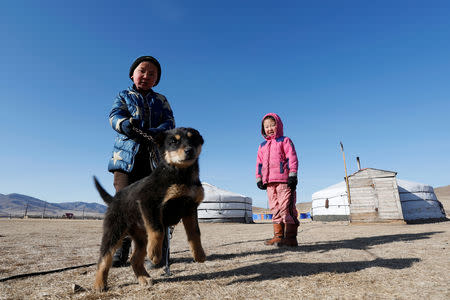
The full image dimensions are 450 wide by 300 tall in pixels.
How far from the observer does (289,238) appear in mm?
5758

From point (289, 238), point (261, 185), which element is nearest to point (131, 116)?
point (261, 185)

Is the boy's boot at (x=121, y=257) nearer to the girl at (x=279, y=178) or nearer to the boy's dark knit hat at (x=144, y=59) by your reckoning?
the boy's dark knit hat at (x=144, y=59)

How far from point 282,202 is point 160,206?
4.13m

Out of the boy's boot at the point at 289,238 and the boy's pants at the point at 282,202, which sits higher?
the boy's pants at the point at 282,202

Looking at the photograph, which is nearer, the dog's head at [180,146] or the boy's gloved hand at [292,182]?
the dog's head at [180,146]

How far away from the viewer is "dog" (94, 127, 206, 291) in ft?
7.63

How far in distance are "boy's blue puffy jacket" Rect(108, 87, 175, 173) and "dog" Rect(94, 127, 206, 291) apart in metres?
0.89

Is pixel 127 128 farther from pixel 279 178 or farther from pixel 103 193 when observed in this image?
A: pixel 279 178

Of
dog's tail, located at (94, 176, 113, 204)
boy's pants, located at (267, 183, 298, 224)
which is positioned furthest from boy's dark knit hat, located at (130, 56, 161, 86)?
boy's pants, located at (267, 183, 298, 224)

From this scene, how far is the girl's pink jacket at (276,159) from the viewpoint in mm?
5930

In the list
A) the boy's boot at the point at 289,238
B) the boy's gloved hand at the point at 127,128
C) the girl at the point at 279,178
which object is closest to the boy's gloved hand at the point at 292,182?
the girl at the point at 279,178

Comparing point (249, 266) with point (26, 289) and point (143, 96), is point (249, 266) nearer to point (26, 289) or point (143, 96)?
point (26, 289)

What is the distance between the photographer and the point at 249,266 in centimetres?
351

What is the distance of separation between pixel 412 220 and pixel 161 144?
2172 centimetres
